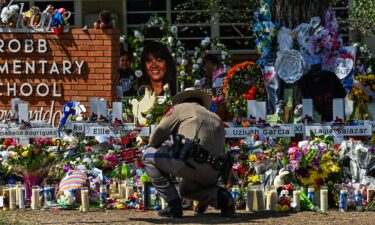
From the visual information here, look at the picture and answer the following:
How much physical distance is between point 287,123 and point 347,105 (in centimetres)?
118

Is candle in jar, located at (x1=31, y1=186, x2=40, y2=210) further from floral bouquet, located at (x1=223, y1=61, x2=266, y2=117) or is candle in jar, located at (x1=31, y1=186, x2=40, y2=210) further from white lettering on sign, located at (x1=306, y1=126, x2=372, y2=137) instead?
floral bouquet, located at (x1=223, y1=61, x2=266, y2=117)

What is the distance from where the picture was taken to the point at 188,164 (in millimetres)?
10484

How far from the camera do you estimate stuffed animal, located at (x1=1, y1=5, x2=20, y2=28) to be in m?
14.9

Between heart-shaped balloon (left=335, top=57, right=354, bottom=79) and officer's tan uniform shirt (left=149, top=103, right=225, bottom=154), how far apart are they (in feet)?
11.7

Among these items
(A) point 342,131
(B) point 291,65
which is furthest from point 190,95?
(B) point 291,65

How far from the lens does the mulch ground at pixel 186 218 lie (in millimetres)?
10414

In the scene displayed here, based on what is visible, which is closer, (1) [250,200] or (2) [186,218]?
(2) [186,218]

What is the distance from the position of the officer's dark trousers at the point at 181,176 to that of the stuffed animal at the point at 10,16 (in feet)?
15.9

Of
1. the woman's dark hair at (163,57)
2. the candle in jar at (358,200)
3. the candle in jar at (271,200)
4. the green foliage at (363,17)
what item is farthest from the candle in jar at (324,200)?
the green foliage at (363,17)

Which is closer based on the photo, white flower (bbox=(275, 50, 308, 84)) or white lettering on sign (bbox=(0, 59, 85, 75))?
white flower (bbox=(275, 50, 308, 84))

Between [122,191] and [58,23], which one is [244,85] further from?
[122,191]

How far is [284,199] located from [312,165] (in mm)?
490

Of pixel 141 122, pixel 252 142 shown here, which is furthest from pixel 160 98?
pixel 252 142

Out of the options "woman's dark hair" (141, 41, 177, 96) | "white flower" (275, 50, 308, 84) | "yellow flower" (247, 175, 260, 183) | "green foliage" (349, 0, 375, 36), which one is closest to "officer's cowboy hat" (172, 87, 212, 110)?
"yellow flower" (247, 175, 260, 183)
